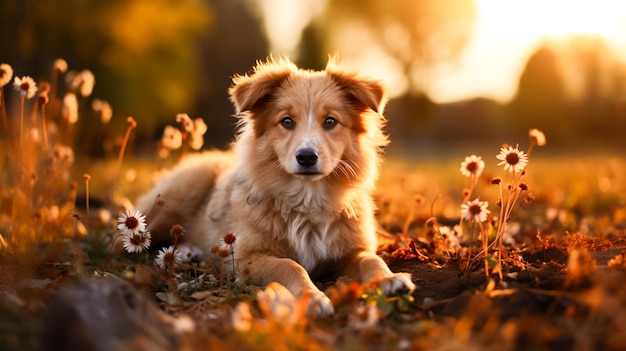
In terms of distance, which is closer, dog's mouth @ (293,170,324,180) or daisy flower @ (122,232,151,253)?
daisy flower @ (122,232,151,253)

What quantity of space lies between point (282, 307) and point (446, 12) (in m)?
30.2

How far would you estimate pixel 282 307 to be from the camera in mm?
2600

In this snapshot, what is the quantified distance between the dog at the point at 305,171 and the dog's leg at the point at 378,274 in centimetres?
2

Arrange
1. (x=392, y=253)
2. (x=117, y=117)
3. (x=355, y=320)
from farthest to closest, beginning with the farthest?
(x=117, y=117)
(x=392, y=253)
(x=355, y=320)

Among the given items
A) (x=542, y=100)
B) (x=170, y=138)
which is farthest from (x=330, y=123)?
(x=542, y=100)

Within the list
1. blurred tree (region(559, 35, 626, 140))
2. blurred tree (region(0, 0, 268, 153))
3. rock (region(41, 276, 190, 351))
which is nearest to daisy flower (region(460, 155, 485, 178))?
rock (region(41, 276, 190, 351))

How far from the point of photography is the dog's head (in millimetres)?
4527

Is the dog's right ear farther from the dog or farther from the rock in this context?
the rock

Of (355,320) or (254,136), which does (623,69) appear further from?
(355,320)

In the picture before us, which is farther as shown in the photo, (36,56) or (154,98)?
(154,98)

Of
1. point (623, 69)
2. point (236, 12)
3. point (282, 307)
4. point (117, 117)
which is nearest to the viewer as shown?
point (282, 307)

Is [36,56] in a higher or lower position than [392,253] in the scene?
higher

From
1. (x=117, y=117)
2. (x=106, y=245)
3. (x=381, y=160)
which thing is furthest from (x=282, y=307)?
(x=117, y=117)

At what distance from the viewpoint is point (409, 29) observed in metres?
30.8
